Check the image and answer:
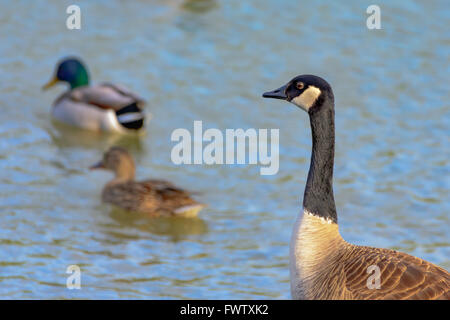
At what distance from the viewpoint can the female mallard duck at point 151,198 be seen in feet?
38.9

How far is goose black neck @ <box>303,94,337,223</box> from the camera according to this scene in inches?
306

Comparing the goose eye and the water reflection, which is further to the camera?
the water reflection

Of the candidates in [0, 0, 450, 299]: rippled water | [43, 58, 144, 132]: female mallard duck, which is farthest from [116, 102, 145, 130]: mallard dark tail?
[0, 0, 450, 299]: rippled water

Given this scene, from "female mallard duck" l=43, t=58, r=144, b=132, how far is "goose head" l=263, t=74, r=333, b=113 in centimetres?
709

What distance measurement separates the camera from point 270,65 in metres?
17.0

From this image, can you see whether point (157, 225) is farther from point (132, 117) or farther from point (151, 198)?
point (132, 117)

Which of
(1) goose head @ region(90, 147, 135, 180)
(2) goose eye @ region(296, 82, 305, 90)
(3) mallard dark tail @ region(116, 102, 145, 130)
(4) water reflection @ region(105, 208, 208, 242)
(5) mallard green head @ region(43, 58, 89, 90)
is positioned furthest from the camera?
(5) mallard green head @ region(43, 58, 89, 90)

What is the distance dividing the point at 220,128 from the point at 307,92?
6615 millimetres

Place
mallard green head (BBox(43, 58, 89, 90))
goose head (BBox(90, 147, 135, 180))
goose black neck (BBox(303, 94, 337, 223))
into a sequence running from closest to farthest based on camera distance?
goose black neck (BBox(303, 94, 337, 223))
goose head (BBox(90, 147, 135, 180))
mallard green head (BBox(43, 58, 89, 90))

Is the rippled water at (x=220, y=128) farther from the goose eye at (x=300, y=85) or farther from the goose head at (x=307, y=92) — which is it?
the goose eye at (x=300, y=85)

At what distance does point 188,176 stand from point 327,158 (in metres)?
5.37

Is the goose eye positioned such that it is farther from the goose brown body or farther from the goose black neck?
the goose brown body

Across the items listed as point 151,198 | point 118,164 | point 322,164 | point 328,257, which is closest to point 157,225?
point 151,198

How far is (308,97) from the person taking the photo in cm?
790
